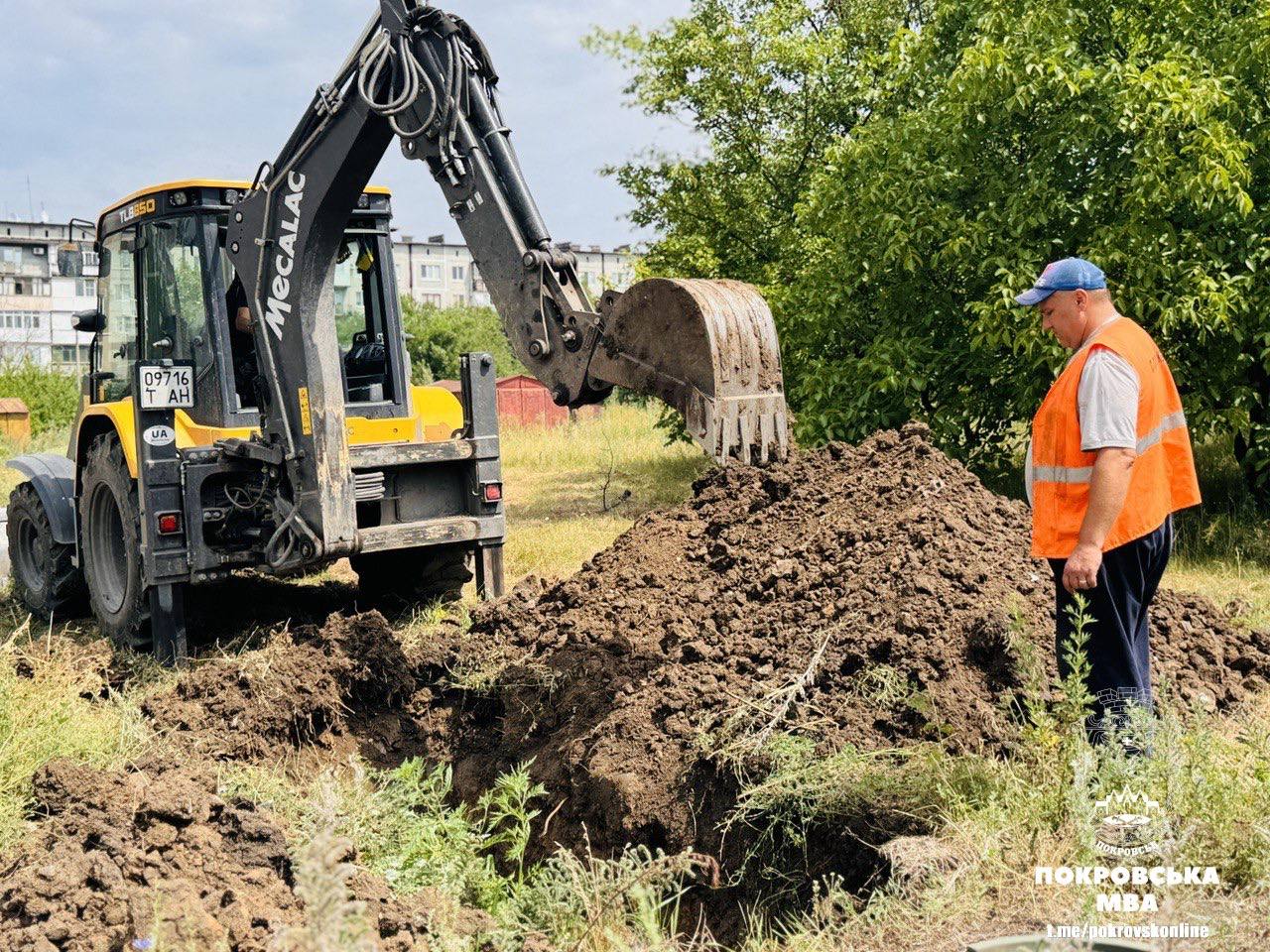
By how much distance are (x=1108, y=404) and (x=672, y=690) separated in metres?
2.16

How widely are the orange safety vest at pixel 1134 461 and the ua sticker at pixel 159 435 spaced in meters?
5.20

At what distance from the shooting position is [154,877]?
3803mm

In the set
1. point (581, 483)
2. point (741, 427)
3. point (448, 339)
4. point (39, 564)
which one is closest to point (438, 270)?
point (448, 339)

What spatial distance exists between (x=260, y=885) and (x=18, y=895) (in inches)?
27.7

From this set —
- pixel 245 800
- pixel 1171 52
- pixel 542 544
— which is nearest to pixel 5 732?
pixel 245 800

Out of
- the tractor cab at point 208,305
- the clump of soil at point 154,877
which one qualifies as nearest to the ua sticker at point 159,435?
the tractor cab at point 208,305

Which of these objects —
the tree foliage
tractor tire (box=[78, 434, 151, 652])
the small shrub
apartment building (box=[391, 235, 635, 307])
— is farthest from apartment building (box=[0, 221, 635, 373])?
tractor tire (box=[78, 434, 151, 652])

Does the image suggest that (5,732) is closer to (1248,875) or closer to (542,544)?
(1248,875)

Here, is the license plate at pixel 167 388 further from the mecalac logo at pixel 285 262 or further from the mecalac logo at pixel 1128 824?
the mecalac logo at pixel 1128 824

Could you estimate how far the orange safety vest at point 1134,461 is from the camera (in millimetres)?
4297

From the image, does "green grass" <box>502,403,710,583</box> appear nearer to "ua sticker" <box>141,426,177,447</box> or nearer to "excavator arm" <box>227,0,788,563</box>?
"excavator arm" <box>227,0,788,563</box>

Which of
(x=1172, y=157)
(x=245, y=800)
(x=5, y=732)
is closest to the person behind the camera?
(x=245, y=800)

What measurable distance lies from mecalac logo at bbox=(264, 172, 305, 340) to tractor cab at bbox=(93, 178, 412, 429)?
0.12 metres

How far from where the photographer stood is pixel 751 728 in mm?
4832
